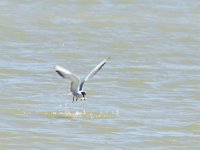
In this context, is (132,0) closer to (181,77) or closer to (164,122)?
(181,77)

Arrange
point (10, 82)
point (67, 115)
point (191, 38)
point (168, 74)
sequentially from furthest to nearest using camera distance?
point (191, 38), point (168, 74), point (10, 82), point (67, 115)

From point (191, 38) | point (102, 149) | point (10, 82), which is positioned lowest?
point (102, 149)

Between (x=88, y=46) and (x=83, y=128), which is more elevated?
(x=88, y=46)

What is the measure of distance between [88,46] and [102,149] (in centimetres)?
695

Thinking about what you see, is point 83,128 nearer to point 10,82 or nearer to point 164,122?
point 164,122

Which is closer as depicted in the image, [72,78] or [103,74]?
[72,78]

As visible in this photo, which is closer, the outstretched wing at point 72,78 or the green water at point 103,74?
the green water at point 103,74

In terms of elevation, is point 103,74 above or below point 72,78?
above

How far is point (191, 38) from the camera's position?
18.5 m

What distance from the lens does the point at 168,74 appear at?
49.5 ft

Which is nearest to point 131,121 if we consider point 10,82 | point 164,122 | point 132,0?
point 164,122

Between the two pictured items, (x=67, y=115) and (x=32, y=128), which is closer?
(x=32, y=128)

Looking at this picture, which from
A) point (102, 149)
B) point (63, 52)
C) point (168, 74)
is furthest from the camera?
point (63, 52)

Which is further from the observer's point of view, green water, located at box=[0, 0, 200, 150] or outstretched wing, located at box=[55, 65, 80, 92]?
outstretched wing, located at box=[55, 65, 80, 92]
